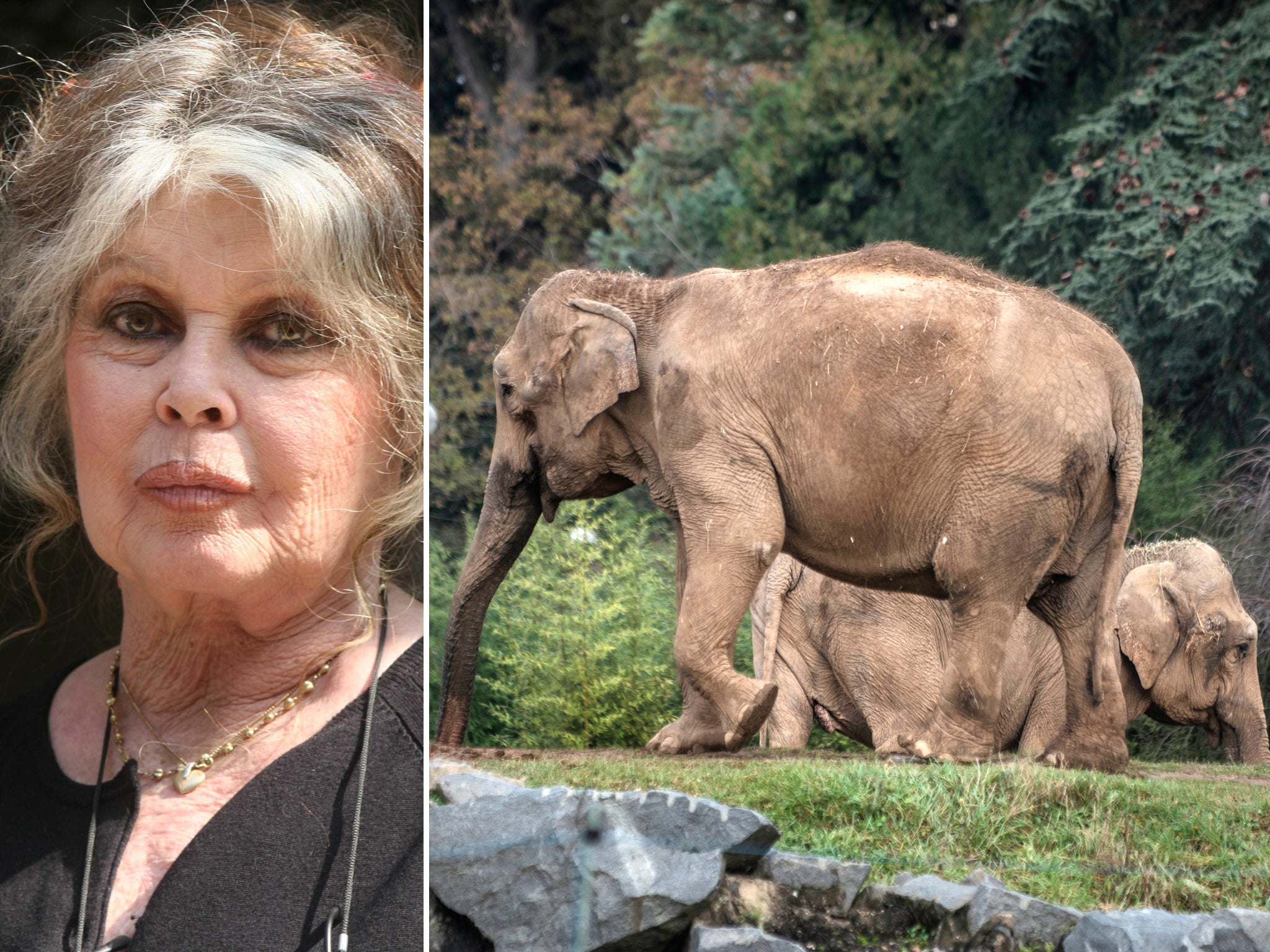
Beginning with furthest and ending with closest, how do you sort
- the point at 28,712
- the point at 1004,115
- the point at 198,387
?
the point at 1004,115
the point at 28,712
the point at 198,387

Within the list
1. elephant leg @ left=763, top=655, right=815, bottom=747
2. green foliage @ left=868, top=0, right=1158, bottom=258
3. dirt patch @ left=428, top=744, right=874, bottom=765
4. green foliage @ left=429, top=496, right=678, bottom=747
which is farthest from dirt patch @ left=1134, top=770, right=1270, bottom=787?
green foliage @ left=868, top=0, right=1158, bottom=258

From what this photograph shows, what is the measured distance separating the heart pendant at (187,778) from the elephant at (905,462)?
1.17 metres

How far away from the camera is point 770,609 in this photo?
346 centimetres

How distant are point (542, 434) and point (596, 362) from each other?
0.78 ft

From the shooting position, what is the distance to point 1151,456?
317 centimetres

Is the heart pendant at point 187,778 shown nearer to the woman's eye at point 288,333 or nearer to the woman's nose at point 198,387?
the woman's nose at point 198,387

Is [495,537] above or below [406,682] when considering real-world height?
below

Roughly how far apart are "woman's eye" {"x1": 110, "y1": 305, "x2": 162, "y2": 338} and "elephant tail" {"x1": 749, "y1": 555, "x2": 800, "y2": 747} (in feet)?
5.42

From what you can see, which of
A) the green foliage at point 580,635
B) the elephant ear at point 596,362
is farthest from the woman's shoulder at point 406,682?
the elephant ear at point 596,362

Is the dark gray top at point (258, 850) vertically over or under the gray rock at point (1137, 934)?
over

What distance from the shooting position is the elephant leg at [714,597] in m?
3.10

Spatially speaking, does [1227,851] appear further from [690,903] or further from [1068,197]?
[1068,197]

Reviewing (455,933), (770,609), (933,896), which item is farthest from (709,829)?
(770,609)

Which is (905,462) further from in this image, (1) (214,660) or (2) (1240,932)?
(1) (214,660)
